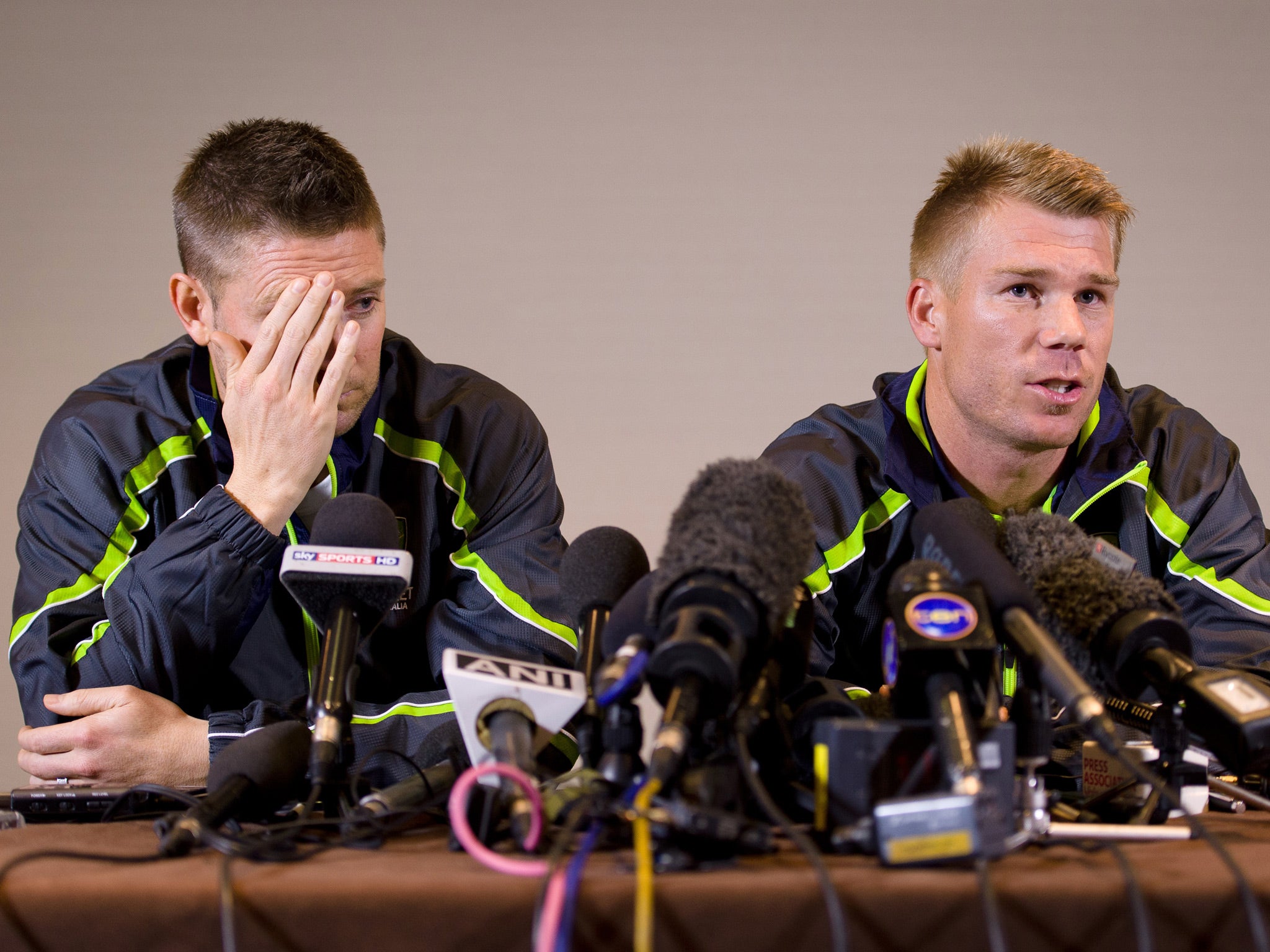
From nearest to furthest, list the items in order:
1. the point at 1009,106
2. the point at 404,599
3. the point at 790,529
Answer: the point at 790,529 → the point at 404,599 → the point at 1009,106

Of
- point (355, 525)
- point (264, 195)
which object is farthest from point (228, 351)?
point (355, 525)

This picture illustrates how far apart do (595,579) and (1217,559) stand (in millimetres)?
1134

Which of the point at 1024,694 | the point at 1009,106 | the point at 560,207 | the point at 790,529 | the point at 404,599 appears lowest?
the point at 404,599

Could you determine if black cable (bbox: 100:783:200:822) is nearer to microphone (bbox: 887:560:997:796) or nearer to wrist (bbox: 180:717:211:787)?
wrist (bbox: 180:717:211:787)

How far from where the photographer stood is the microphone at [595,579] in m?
1.01

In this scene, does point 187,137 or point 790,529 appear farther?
point 187,137

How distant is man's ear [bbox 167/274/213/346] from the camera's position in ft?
5.45

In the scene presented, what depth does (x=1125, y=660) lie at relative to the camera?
0.91 metres

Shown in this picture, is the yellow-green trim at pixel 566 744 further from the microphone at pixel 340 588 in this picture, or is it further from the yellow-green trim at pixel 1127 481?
the yellow-green trim at pixel 1127 481

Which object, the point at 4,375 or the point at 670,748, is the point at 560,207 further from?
the point at 670,748

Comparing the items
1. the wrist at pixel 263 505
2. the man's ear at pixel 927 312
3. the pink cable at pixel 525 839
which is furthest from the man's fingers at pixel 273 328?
the man's ear at pixel 927 312

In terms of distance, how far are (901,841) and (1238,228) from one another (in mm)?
2724

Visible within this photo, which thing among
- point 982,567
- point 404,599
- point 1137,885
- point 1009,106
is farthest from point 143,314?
point 1137,885

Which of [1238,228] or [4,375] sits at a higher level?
[1238,228]
